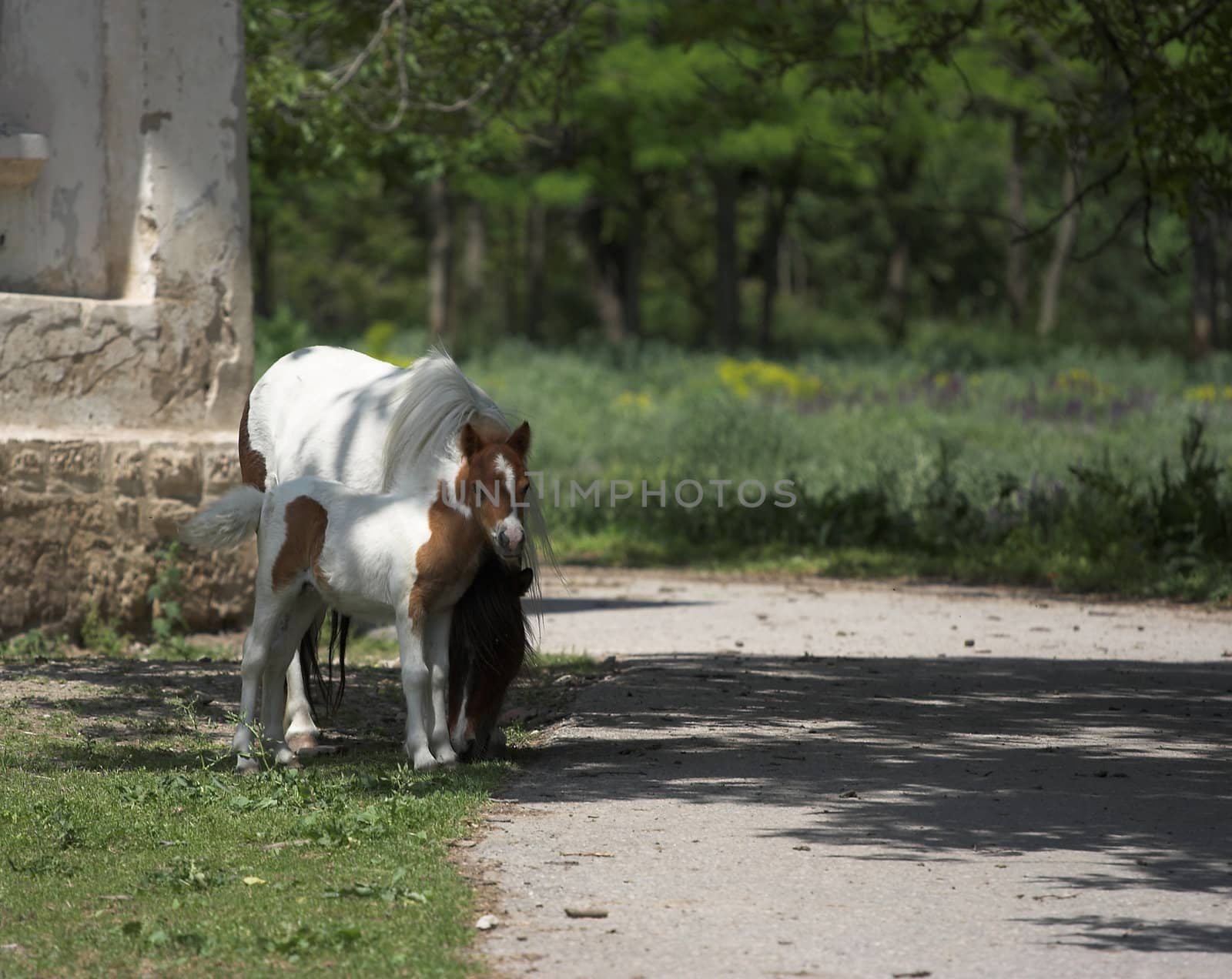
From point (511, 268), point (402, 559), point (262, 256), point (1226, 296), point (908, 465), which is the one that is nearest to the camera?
point (402, 559)

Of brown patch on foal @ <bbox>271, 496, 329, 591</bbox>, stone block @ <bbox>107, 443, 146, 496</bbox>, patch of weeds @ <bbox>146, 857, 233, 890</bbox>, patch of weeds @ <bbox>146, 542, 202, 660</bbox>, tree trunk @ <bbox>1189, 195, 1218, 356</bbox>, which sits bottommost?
patch of weeds @ <bbox>146, 857, 233, 890</bbox>

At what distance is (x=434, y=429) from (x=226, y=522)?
3.59ft

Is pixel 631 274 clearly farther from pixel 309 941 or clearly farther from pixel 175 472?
pixel 309 941

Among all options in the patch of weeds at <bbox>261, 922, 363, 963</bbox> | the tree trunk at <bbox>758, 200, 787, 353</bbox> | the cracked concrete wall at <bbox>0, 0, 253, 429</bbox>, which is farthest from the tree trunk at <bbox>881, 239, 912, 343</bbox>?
the patch of weeds at <bbox>261, 922, 363, 963</bbox>

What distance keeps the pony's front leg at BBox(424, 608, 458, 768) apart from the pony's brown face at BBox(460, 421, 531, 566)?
46 centimetres

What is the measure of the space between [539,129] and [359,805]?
27213 mm

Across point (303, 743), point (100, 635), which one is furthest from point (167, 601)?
point (303, 743)

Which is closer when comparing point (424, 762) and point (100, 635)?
point (424, 762)

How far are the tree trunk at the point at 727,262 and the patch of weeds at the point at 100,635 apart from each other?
25241 millimetres

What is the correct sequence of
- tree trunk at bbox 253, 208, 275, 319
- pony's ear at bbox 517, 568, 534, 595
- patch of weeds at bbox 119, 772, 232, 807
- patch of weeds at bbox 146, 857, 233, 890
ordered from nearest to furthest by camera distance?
patch of weeds at bbox 146, 857, 233, 890 < patch of weeds at bbox 119, 772, 232, 807 < pony's ear at bbox 517, 568, 534, 595 < tree trunk at bbox 253, 208, 275, 319

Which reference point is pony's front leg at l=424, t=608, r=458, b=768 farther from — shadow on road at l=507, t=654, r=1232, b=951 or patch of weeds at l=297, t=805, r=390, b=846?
patch of weeds at l=297, t=805, r=390, b=846

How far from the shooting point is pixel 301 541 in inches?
299

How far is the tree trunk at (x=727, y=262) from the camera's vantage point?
3603 centimetres

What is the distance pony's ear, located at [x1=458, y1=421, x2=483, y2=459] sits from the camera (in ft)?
23.7
